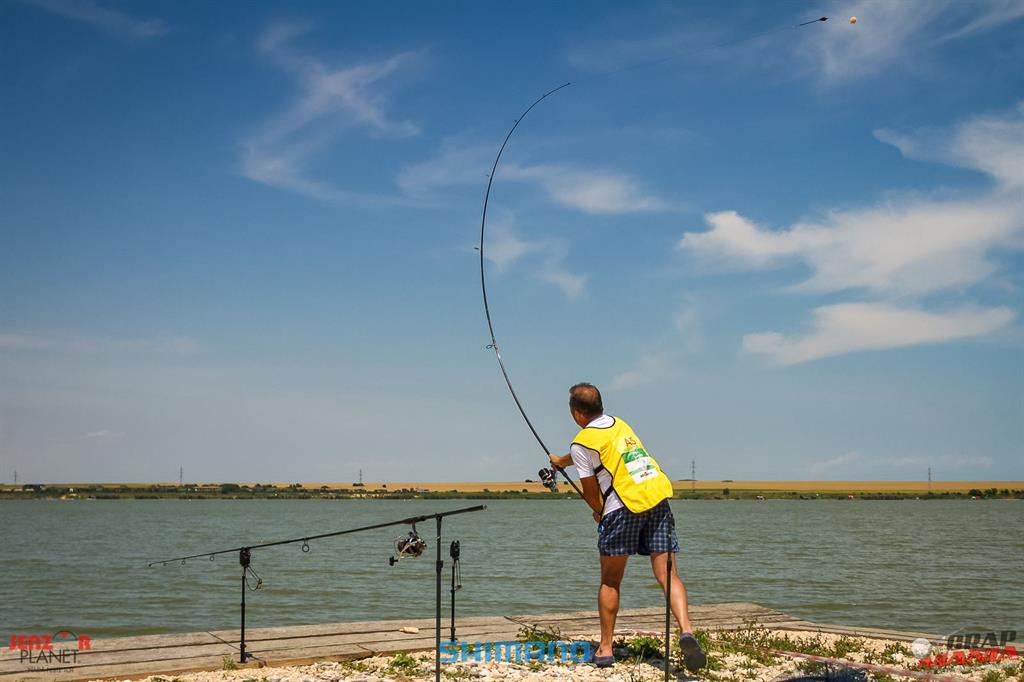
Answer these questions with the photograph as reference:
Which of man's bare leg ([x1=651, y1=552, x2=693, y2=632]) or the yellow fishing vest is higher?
the yellow fishing vest

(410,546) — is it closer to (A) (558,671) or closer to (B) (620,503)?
(A) (558,671)

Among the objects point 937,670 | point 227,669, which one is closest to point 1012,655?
point 937,670

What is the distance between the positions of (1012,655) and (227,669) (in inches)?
209

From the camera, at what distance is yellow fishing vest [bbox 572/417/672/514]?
5570 millimetres

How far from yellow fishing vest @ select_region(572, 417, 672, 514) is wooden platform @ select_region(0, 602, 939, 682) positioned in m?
1.74

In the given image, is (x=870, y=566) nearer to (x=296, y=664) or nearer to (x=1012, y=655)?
(x=1012, y=655)

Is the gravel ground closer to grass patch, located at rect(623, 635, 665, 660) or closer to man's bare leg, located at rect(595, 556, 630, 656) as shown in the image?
grass patch, located at rect(623, 635, 665, 660)

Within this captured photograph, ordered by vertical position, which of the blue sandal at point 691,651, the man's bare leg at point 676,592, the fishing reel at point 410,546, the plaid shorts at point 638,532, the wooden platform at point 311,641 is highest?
the plaid shorts at point 638,532

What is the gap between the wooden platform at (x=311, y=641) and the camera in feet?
18.6

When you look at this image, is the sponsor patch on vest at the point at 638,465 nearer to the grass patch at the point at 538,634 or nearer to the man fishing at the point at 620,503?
the man fishing at the point at 620,503

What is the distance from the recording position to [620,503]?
220 inches

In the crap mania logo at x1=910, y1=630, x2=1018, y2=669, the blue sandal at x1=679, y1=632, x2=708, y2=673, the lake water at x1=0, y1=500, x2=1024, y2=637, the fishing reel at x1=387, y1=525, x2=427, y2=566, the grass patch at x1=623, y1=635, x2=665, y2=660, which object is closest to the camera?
the blue sandal at x1=679, y1=632, x2=708, y2=673

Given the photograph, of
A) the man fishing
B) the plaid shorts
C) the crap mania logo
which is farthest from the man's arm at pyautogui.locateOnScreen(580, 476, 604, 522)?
the crap mania logo

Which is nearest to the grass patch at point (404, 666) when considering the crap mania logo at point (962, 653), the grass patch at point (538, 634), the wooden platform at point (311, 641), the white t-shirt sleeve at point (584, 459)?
the wooden platform at point (311, 641)
